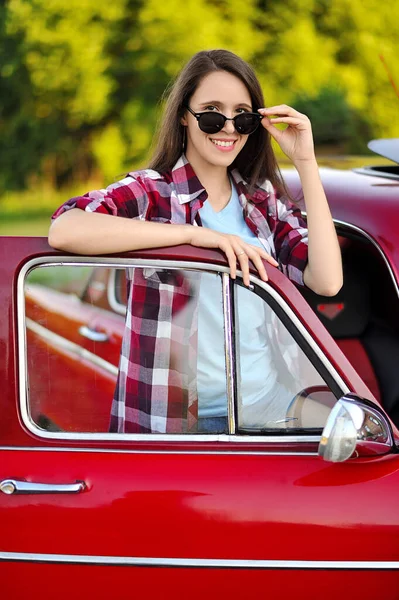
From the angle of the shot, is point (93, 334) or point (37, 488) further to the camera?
point (93, 334)

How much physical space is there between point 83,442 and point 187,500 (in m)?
0.30

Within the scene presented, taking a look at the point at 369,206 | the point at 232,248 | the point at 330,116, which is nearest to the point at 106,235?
the point at 232,248

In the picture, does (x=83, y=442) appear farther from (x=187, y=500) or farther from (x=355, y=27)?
(x=355, y=27)

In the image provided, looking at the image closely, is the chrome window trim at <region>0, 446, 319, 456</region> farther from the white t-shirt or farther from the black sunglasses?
the black sunglasses

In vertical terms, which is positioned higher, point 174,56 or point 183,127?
point 174,56

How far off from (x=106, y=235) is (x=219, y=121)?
50 centimetres

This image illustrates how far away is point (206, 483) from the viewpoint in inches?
85.0

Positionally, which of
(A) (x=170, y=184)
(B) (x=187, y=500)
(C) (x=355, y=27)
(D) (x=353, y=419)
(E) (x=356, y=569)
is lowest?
(E) (x=356, y=569)

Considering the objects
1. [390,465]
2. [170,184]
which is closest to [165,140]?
[170,184]

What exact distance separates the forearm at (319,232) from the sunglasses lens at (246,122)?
165 millimetres

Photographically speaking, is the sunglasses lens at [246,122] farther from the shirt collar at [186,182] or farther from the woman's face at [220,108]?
the shirt collar at [186,182]

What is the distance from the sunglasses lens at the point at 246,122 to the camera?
2.46m

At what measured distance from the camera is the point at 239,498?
2.15 metres

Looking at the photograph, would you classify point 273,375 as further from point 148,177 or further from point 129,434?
point 148,177
